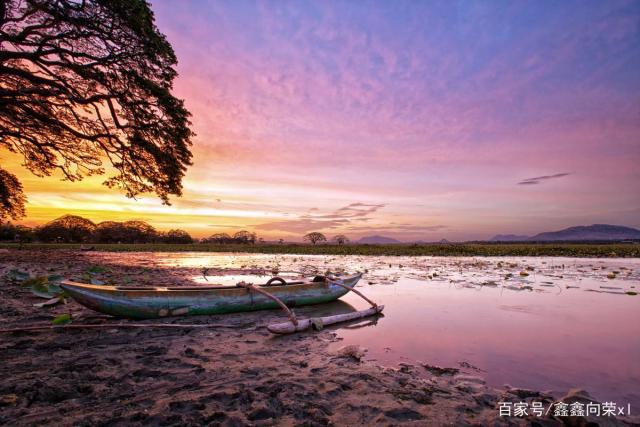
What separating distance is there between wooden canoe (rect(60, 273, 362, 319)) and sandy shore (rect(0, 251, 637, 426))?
558mm

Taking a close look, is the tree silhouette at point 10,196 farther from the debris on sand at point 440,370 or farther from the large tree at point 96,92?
the debris on sand at point 440,370

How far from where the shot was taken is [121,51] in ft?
A: 37.2

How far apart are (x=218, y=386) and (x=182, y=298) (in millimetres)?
3327

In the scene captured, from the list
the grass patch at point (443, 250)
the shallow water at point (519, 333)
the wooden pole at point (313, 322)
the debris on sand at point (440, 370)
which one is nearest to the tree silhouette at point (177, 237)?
the grass patch at point (443, 250)

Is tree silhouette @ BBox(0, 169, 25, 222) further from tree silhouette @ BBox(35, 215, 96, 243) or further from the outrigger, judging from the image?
tree silhouette @ BBox(35, 215, 96, 243)

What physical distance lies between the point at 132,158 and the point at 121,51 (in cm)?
429

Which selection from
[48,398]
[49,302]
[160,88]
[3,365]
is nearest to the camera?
[48,398]

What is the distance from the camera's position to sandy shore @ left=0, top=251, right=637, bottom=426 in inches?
112

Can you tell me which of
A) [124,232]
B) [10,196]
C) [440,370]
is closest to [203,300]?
[440,370]

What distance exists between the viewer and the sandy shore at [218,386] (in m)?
2.83

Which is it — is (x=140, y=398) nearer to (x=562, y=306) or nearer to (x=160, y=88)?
(x=562, y=306)

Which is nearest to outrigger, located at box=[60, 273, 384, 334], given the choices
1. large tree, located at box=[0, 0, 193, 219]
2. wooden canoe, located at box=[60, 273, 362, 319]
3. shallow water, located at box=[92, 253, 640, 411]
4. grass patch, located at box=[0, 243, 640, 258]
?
wooden canoe, located at box=[60, 273, 362, 319]

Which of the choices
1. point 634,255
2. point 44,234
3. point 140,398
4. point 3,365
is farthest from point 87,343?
point 44,234

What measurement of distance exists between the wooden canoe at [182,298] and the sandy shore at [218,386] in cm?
56
